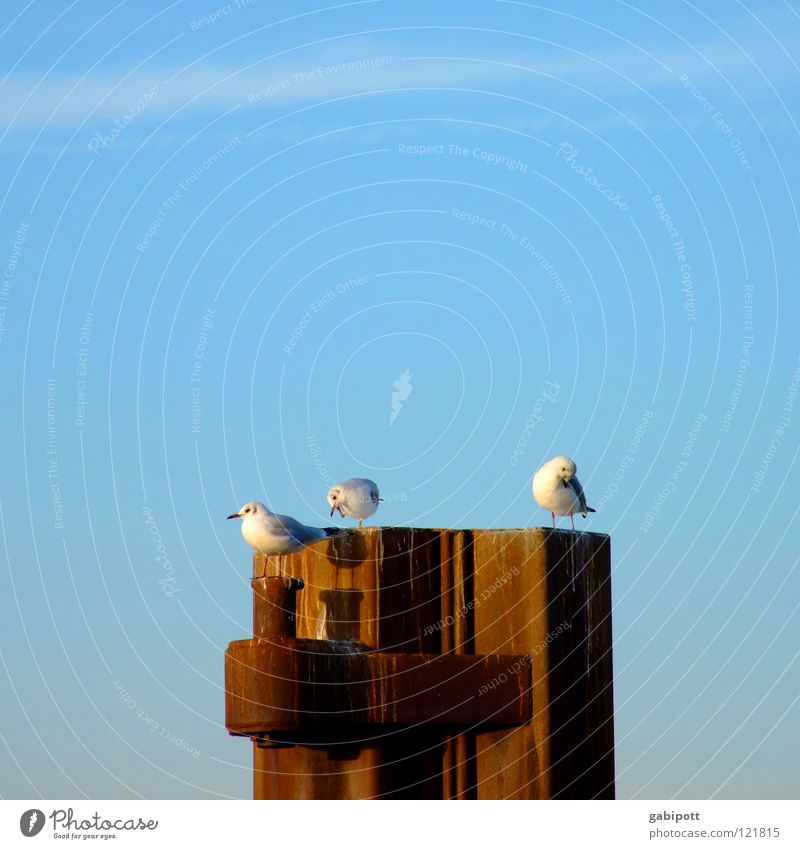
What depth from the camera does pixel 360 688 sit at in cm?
1384

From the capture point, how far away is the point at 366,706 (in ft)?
45.3

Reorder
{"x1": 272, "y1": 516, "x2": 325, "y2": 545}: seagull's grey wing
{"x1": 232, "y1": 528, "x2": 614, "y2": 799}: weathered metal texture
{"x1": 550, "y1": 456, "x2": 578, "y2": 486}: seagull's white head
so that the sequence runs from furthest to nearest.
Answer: {"x1": 550, "y1": 456, "x2": 578, "y2": 486}: seagull's white head, {"x1": 272, "y1": 516, "x2": 325, "y2": 545}: seagull's grey wing, {"x1": 232, "y1": 528, "x2": 614, "y2": 799}: weathered metal texture

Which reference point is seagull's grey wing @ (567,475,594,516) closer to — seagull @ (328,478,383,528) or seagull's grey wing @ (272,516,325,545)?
seagull @ (328,478,383,528)

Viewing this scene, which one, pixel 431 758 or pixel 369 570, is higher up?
pixel 369 570

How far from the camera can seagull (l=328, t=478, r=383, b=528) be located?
838 inches

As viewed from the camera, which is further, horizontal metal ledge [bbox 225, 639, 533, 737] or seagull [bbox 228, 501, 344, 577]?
seagull [bbox 228, 501, 344, 577]

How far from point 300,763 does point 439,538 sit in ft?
7.06

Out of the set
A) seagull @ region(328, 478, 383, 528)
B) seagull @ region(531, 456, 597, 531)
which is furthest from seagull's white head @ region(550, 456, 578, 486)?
seagull @ region(328, 478, 383, 528)

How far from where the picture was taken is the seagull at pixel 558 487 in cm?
1955

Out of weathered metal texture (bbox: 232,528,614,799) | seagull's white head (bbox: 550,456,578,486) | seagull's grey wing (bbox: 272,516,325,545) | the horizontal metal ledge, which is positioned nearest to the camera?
the horizontal metal ledge

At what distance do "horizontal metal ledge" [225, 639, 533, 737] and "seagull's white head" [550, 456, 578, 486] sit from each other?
542cm

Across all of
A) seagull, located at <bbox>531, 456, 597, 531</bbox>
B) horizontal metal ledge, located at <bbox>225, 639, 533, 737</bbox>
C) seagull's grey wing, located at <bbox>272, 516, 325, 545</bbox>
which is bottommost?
horizontal metal ledge, located at <bbox>225, 639, 533, 737</bbox>
